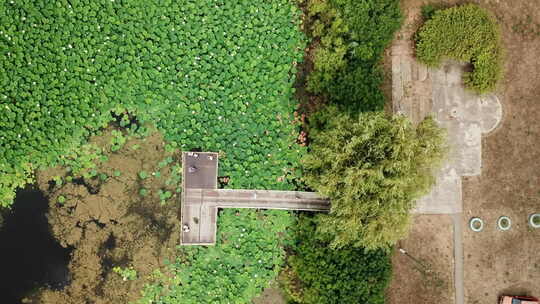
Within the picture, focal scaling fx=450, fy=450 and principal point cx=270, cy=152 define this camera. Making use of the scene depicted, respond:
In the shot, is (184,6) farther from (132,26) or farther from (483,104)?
(483,104)

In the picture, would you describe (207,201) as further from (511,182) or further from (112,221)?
(511,182)

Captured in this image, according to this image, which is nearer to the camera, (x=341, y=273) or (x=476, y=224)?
(x=341, y=273)

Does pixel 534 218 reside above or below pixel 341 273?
above

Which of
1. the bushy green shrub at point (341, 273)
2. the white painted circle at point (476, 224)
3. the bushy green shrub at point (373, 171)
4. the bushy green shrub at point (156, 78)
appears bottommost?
the bushy green shrub at point (341, 273)

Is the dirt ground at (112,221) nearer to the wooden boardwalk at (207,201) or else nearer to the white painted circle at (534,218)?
the wooden boardwalk at (207,201)

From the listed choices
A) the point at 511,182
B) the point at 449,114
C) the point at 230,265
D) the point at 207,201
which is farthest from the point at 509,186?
the point at 207,201

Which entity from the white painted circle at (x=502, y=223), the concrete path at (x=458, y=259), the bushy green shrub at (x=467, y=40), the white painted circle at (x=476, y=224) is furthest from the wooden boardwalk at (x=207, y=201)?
the bushy green shrub at (x=467, y=40)

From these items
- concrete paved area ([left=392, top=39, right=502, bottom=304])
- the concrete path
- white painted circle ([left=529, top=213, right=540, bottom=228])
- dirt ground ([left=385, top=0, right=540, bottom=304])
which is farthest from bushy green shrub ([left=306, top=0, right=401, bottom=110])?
white painted circle ([left=529, top=213, right=540, bottom=228])
